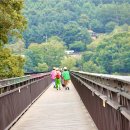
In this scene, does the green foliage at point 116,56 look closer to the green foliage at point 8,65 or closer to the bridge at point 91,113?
the green foliage at point 8,65

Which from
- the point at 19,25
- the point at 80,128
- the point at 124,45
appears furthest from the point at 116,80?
the point at 124,45

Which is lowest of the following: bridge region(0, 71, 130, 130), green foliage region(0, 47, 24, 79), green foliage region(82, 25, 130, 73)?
bridge region(0, 71, 130, 130)

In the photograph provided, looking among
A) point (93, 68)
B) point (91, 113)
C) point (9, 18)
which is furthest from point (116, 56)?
point (91, 113)

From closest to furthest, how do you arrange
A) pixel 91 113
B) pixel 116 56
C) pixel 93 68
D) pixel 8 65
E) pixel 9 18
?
pixel 91 113 < pixel 8 65 < pixel 9 18 < pixel 116 56 < pixel 93 68

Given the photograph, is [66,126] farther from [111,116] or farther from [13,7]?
[13,7]

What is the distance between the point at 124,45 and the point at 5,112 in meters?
153

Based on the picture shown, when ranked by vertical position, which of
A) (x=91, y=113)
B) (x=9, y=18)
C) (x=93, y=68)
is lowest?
(x=91, y=113)

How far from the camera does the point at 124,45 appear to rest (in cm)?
16438

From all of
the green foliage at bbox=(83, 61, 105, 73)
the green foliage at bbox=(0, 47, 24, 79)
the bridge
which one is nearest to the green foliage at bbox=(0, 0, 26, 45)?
the green foliage at bbox=(0, 47, 24, 79)

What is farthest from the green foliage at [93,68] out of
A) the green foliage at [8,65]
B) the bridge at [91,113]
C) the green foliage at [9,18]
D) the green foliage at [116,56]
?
the bridge at [91,113]

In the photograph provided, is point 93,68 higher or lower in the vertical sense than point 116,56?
lower

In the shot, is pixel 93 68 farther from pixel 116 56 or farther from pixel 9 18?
pixel 9 18

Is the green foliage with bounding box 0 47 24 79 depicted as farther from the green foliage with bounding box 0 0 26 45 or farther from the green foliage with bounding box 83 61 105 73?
the green foliage with bounding box 83 61 105 73

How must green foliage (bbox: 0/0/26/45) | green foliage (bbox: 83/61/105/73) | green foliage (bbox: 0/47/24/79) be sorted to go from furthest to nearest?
green foliage (bbox: 83/61/105/73), green foliage (bbox: 0/0/26/45), green foliage (bbox: 0/47/24/79)
